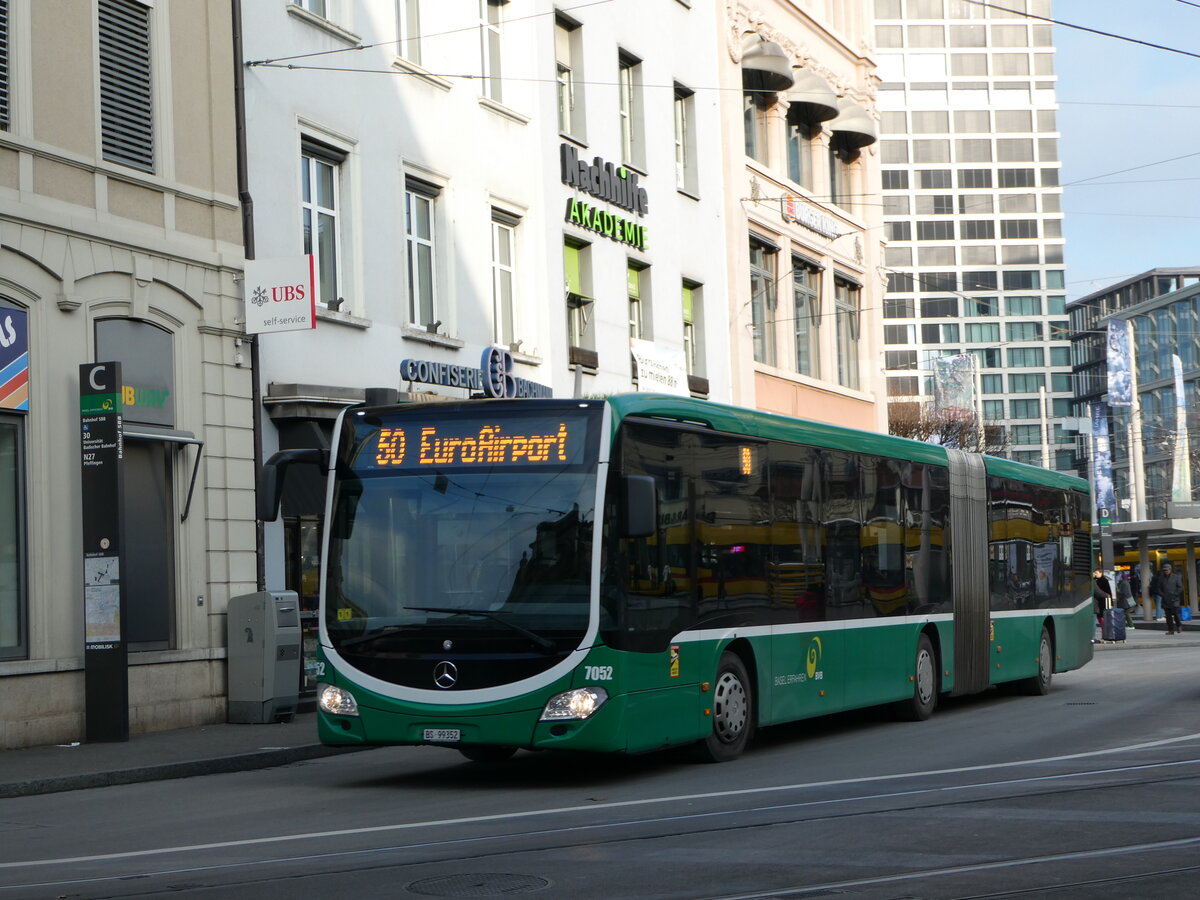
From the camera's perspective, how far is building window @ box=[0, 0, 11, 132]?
55.4 ft

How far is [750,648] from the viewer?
14133mm

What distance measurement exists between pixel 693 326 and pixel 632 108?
4427 millimetres

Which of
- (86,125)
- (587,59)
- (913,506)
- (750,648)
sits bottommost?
(750,648)

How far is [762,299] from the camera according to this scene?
1410 inches

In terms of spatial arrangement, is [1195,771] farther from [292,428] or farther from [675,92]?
[675,92]

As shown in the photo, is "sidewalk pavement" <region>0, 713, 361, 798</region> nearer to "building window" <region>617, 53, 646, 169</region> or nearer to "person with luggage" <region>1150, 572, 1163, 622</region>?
"building window" <region>617, 53, 646, 169</region>

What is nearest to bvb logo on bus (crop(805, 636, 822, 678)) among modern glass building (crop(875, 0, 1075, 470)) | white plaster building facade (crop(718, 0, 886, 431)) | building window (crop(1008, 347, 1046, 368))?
white plaster building facade (crop(718, 0, 886, 431))

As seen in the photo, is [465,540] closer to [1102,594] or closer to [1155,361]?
[1102,594]

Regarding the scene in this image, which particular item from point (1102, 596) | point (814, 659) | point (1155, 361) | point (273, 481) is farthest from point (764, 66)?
point (1155, 361)

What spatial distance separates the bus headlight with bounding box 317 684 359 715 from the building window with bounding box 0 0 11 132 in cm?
742

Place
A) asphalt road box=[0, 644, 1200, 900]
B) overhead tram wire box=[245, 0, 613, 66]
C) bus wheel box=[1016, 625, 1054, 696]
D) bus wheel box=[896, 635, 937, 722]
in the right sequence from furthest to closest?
bus wheel box=[1016, 625, 1054, 696] → overhead tram wire box=[245, 0, 613, 66] → bus wheel box=[896, 635, 937, 722] → asphalt road box=[0, 644, 1200, 900]

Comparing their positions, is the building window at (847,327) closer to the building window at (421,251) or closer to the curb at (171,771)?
the building window at (421,251)

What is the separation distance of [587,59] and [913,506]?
1323cm

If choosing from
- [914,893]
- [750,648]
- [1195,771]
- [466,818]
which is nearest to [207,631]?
[750,648]
